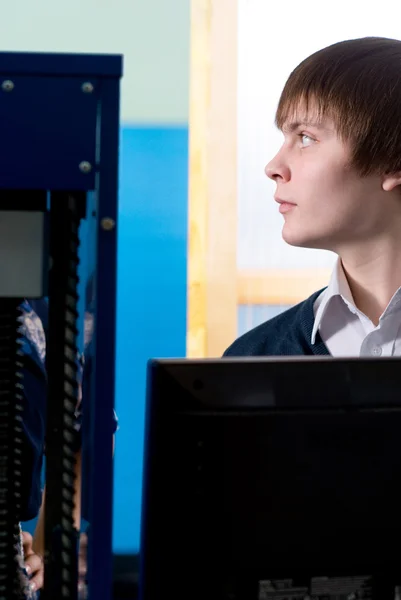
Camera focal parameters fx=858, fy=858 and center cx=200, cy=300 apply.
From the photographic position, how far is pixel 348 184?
1.38 metres

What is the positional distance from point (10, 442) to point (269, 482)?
0.24 metres

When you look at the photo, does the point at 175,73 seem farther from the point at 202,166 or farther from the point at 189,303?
the point at 189,303

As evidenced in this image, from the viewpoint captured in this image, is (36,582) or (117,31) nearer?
(36,582)

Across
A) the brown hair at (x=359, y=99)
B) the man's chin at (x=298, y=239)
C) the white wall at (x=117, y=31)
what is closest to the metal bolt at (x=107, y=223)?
Result: the man's chin at (x=298, y=239)

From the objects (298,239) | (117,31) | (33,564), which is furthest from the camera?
(117,31)

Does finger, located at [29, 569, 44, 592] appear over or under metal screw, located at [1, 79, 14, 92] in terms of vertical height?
under

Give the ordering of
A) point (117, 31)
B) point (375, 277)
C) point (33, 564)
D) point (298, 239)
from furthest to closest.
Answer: point (117, 31) → point (375, 277) → point (298, 239) → point (33, 564)

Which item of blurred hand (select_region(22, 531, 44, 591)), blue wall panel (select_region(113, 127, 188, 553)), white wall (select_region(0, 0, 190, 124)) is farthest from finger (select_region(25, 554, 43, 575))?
white wall (select_region(0, 0, 190, 124))

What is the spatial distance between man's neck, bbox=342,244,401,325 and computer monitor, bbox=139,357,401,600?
0.76 meters

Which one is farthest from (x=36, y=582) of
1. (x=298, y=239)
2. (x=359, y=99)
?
(x=359, y=99)

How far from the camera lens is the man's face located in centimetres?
135

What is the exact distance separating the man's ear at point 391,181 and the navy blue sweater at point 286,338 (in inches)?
10.7

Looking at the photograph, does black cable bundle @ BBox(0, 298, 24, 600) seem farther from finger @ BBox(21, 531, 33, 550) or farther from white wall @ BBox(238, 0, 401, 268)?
white wall @ BBox(238, 0, 401, 268)

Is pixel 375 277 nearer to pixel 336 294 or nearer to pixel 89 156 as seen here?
pixel 336 294
